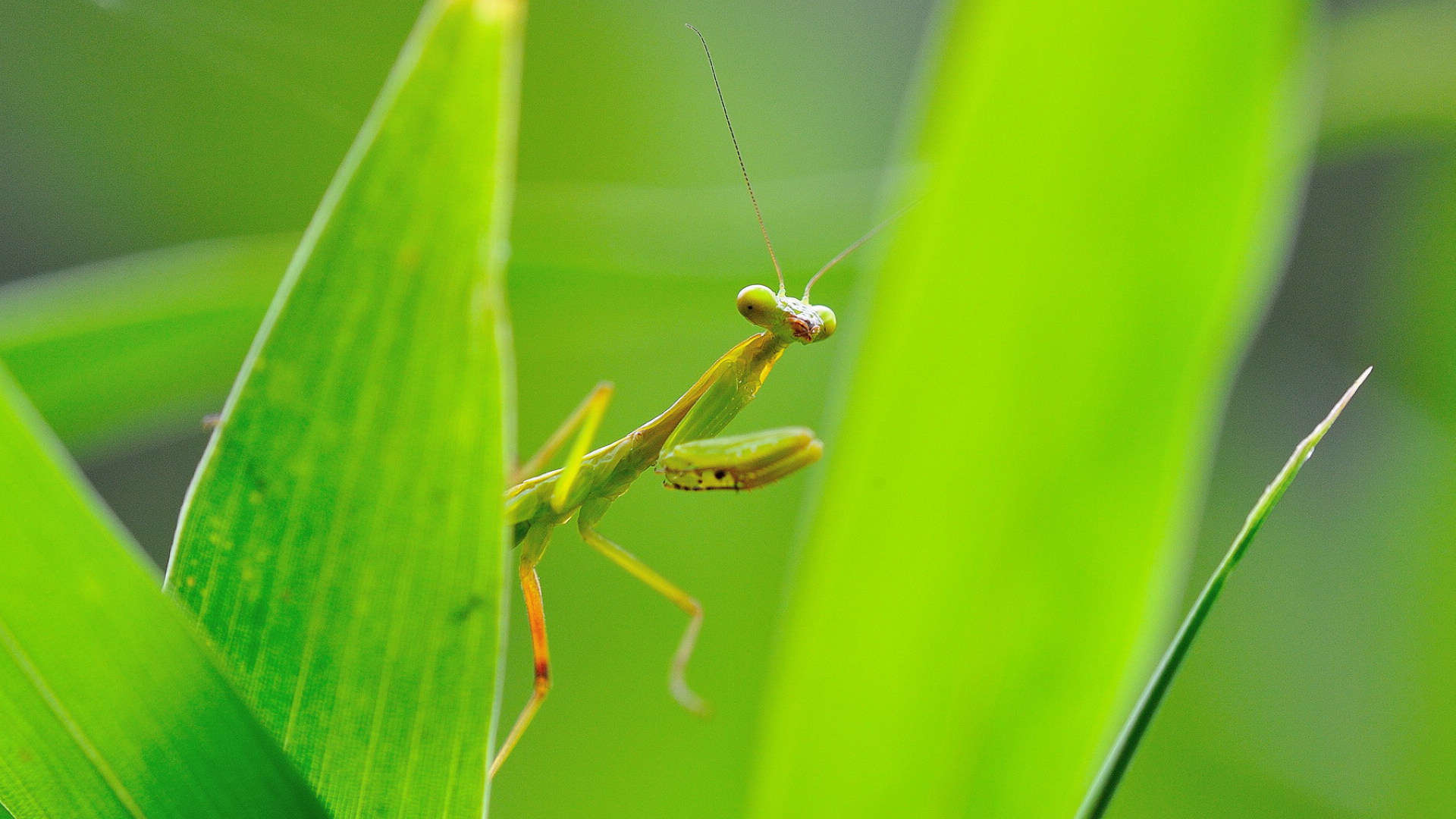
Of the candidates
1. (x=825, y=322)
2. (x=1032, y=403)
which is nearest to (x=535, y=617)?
(x=825, y=322)

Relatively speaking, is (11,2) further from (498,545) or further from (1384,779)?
(1384,779)

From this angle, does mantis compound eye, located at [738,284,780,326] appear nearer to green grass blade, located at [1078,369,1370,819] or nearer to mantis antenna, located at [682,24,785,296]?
mantis antenna, located at [682,24,785,296]

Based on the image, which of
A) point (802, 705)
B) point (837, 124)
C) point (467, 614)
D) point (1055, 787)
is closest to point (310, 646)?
point (467, 614)

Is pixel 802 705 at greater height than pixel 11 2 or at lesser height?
lesser

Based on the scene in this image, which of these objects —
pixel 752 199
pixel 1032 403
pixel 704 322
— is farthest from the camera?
pixel 704 322

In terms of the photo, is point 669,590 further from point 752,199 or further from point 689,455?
point 752,199
